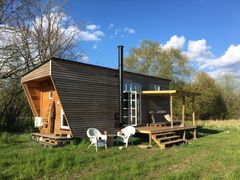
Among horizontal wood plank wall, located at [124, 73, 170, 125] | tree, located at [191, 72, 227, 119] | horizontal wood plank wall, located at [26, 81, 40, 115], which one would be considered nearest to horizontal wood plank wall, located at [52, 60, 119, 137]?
horizontal wood plank wall, located at [124, 73, 170, 125]

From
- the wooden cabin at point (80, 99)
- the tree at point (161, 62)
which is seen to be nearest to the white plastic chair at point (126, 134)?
the wooden cabin at point (80, 99)

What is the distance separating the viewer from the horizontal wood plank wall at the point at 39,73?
10.2 meters

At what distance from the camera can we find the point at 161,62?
3419 cm

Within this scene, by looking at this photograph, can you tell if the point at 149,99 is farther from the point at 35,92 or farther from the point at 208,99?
the point at 208,99

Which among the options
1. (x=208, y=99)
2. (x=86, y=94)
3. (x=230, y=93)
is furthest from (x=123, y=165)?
(x=230, y=93)

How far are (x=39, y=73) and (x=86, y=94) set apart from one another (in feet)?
6.96

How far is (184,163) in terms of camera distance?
297 inches

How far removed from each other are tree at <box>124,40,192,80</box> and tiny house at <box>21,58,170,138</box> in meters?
19.4

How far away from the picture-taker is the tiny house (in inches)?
404

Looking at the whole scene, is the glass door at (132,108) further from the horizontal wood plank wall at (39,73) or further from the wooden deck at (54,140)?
the horizontal wood plank wall at (39,73)

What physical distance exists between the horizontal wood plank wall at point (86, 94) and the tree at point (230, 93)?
1124 inches

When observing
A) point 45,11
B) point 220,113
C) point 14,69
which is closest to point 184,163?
point 14,69

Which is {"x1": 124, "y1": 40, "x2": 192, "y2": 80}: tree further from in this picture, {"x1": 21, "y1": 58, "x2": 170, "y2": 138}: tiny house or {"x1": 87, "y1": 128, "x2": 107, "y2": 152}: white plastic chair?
{"x1": 87, "y1": 128, "x2": 107, "y2": 152}: white plastic chair

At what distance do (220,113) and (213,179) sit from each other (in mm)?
31944
